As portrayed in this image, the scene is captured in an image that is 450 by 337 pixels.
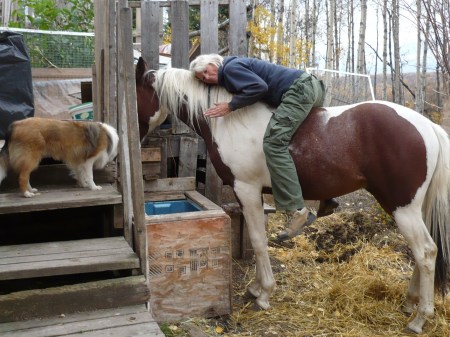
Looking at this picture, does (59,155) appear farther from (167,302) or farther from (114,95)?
(167,302)

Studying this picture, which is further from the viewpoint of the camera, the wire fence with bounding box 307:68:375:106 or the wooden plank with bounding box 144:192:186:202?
the wire fence with bounding box 307:68:375:106

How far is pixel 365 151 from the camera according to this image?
3488 mm

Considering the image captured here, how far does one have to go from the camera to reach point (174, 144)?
5.02 metres

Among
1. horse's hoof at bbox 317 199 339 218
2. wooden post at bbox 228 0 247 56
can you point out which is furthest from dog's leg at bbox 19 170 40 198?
wooden post at bbox 228 0 247 56

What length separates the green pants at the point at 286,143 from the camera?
3477 mm

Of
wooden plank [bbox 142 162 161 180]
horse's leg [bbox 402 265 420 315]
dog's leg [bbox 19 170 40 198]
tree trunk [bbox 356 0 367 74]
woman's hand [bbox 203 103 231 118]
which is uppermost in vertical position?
tree trunk [bbox 356 0 367 74]

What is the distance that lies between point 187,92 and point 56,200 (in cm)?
132

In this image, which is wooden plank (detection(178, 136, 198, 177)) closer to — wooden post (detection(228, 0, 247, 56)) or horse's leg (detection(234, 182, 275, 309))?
wooden post (detection(228, 0, 247, 56))

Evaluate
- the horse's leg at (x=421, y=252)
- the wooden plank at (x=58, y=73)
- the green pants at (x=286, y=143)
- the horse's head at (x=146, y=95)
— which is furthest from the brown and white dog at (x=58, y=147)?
the wooden plank at (x=58, y=73)

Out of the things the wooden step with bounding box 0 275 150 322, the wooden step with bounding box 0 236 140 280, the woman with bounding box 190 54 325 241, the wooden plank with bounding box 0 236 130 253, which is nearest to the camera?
the wooden step with bounding box 0 275 150 322

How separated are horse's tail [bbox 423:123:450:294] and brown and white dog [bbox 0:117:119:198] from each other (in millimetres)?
2433

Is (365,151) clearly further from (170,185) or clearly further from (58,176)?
(58,176)

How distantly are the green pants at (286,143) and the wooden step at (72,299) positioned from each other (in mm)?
1221

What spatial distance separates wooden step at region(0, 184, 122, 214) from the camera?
3201 millimetres
